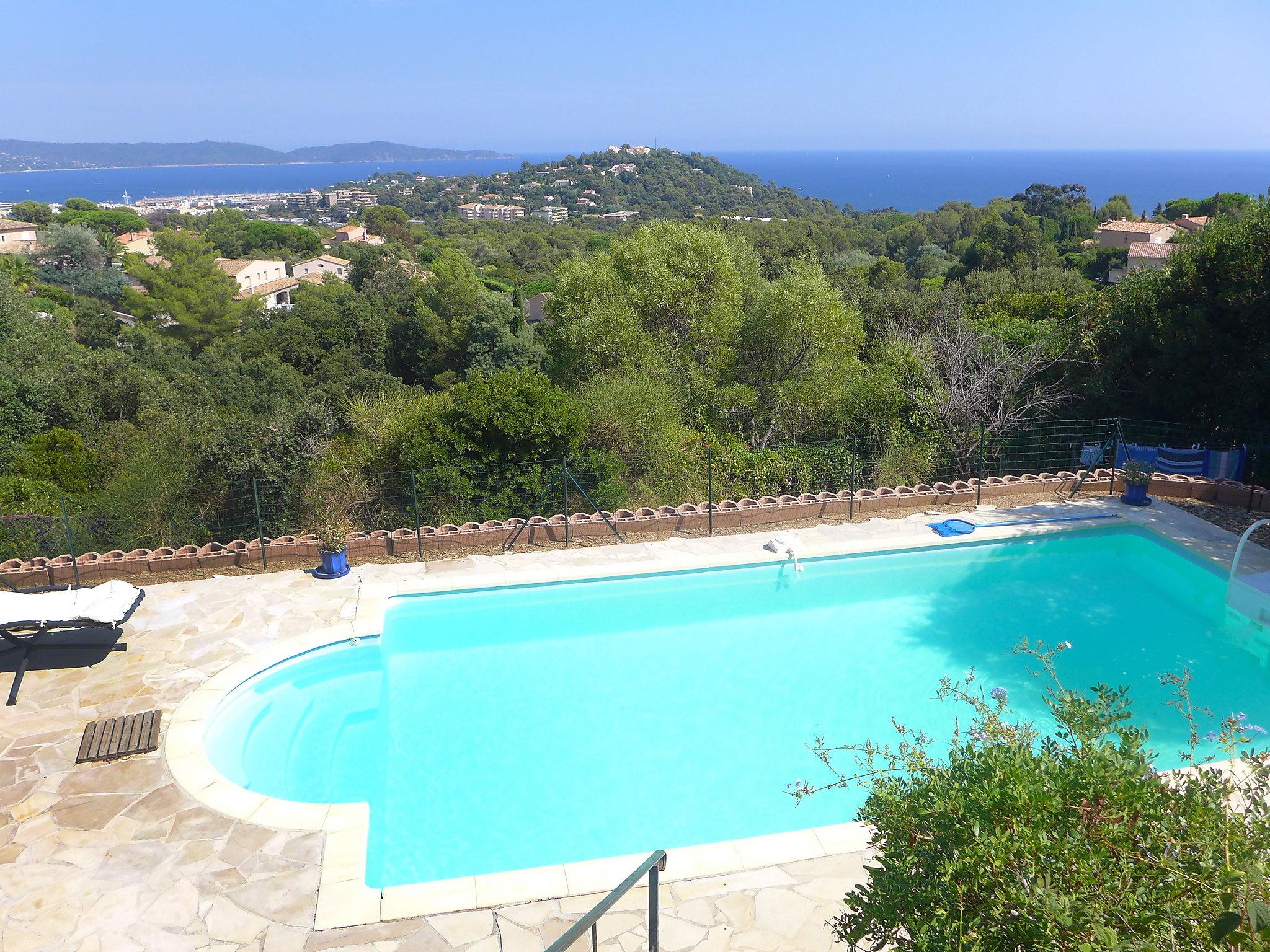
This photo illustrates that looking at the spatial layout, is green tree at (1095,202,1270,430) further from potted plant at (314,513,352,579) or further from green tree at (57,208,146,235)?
green tree at (57,208,146,235)

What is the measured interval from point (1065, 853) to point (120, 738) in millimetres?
6760

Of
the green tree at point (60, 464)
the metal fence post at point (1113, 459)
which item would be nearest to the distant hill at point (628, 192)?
the metal fence post at point (1113, 459)

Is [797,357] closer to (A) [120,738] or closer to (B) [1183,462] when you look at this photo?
(B) [1183,462]

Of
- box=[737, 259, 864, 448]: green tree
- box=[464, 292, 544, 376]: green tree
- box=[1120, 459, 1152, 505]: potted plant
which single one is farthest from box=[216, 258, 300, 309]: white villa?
box=[1120, 459, 1152, 505]: potted plant

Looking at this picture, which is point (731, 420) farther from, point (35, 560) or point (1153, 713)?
point (35, 560)

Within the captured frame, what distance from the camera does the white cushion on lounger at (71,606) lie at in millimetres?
7714

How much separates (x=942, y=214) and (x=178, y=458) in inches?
3196

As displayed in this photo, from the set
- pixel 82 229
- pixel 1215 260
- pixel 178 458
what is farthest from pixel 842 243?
pixel 178 458

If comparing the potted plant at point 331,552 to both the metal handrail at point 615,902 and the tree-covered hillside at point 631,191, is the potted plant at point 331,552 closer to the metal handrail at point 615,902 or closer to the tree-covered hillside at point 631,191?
the metal handrail at point 615,902

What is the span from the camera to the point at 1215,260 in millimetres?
12344

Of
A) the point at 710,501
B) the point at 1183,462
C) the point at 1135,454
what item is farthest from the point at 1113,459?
the point at 710,501

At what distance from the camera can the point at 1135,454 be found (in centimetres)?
1260

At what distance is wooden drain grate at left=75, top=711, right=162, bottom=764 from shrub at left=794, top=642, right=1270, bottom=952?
18.7ft

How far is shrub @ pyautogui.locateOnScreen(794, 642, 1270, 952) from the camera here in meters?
2.64
